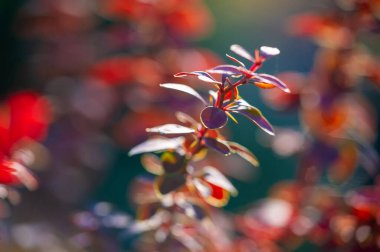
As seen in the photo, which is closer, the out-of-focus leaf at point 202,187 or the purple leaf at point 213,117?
the purple leaf at point 213,117

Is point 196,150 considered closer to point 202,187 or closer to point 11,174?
point 202,187

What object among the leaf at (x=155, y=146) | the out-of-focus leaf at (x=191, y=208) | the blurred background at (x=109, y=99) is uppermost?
the blurred background at (x=109, y=99)

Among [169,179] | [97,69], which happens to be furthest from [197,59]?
[169,179]

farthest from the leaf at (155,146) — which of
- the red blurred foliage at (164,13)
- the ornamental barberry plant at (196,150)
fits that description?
the red blurred foliage at (164,13)

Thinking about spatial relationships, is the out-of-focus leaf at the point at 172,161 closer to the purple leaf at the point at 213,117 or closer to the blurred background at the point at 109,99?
the purple leaf at the point at 213,117

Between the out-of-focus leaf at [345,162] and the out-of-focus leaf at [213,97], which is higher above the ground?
the out-of-focus leaf at [345,162]

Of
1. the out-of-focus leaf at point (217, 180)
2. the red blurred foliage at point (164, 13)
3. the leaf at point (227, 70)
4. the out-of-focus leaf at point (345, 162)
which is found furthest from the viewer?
the red blurred foliage at point (164, 13)
